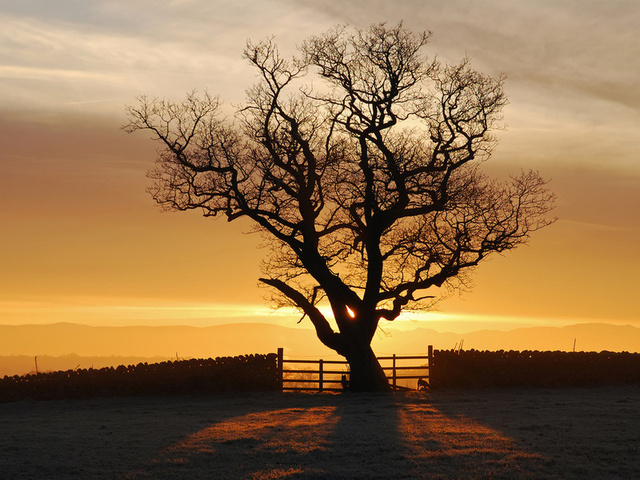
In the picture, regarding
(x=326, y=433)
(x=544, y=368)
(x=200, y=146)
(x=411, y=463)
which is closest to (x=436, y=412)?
(x=326, y=433)

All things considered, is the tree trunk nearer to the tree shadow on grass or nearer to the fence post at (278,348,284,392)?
the fence post at (278,348,284,392)

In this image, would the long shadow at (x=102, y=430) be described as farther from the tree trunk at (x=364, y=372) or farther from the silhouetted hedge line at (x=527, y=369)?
the silhouetted hedge line at (x=527, y=369)

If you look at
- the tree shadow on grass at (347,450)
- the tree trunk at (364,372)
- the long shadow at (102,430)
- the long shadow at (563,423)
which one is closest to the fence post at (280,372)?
the long shadow at (102,430)

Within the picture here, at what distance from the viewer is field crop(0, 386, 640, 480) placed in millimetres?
13766

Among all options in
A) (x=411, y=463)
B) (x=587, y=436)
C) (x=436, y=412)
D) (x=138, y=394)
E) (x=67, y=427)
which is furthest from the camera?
(x=138, y=394)

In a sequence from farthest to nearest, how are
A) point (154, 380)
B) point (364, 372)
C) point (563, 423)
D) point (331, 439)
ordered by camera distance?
point (154, 380) < point (364, 372) < point (563, 423) < point (331, 439)

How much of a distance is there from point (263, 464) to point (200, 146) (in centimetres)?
1716

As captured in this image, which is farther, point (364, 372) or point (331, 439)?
point (364, 372)

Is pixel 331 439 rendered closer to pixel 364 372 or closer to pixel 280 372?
pixel 364 372

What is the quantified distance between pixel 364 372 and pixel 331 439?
40.8 feet

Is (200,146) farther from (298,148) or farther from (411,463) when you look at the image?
(411,463)

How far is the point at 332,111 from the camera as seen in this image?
28844mm

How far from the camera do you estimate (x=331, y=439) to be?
663 inches

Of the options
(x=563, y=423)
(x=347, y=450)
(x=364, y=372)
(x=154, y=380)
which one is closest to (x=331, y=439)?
(x=347, y=450)
